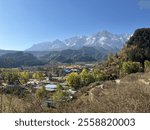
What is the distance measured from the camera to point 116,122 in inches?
142

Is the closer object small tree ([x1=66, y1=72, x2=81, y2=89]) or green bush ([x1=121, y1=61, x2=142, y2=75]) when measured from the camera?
green bush ([x1=121, y1=61, x2=142, y2=75])

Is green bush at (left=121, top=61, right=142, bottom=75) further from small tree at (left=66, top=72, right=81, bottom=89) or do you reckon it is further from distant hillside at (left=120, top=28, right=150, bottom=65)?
distant hillside at (left=120, top=28, right=150, bottom=65)

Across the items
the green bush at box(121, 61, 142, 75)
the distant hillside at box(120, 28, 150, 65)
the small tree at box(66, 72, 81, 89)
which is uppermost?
the distant hillside at box(120, 28, 150, 65)

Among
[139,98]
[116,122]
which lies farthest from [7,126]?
[139,98]

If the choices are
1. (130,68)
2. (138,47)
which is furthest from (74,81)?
(138,47)

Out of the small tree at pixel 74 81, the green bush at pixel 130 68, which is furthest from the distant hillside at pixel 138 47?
the small tree at pixel 74 81

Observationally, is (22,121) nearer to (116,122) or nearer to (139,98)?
(116,122)

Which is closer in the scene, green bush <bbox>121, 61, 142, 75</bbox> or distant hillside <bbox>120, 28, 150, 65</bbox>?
green bush <bbox>121, 61, 142, 75</bbox>

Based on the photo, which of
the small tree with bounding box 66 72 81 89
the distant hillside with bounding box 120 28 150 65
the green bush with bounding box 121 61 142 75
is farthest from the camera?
the distant hillside with bounding box 120 28 150 65

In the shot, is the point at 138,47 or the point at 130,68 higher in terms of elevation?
the point at 138,47

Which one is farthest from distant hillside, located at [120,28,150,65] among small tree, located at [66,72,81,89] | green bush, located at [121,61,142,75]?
small tree, located at [66,72,81,89]

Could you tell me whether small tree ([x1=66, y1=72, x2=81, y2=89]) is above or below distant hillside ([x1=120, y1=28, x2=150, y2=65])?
below

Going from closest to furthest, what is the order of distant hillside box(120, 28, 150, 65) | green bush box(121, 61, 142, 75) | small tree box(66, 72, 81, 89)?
green bush box(121, 61, 142, 75) < small tree box(66, 72, 81, 89) < distant hillside box(120, 28, 150, 65)

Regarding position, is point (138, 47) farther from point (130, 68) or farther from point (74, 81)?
point (74, 81)
